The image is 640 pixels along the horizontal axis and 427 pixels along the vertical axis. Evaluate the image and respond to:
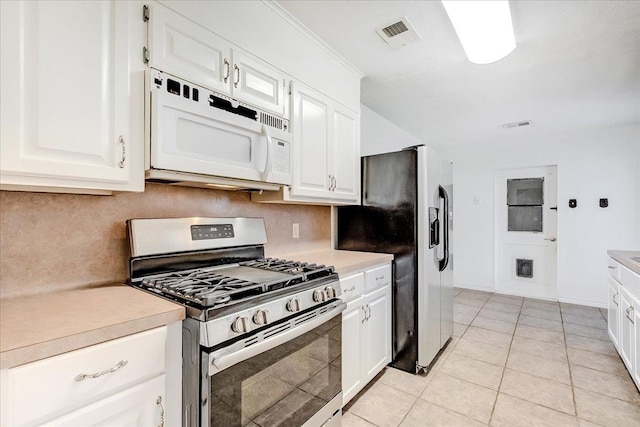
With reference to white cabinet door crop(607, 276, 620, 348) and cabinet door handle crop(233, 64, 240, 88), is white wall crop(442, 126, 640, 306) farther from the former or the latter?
cabinet door handle crop(233, 64, 240, 88)

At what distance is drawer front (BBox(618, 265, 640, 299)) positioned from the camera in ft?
6.72

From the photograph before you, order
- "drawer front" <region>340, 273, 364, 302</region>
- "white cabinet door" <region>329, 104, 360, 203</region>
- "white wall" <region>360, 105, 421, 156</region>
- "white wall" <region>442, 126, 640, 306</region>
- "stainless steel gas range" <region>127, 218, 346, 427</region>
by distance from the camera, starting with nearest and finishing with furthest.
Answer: "stainless steel gas range" <region>127, 218, 346, 427</region> < "drawer front" <region>340, 273, 364, 302</region> < "white cabinet door" <region>329, 104, 360, 203</region> < "white wall" <region>360, 105, 421, 156</region> < "white wall" <region>442, 126, 640, 306</region>

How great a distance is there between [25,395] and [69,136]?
779mm

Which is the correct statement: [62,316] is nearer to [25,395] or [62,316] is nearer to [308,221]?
[25,395]

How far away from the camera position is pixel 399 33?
2.00m

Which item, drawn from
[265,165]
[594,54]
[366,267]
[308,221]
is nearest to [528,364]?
[366,267]

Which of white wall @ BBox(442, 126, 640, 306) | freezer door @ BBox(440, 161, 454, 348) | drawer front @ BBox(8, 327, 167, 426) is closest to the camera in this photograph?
drawer front @ BBox(8, 327, 167, 426)

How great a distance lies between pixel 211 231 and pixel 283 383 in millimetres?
868

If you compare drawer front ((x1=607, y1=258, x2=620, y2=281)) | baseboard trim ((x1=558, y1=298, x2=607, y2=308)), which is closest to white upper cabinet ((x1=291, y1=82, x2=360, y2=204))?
drawer front ((x1=607, y1=258, x2=620, y2=281))

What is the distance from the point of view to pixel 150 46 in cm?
125

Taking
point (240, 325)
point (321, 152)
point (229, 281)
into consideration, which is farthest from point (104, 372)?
point (321, 152)

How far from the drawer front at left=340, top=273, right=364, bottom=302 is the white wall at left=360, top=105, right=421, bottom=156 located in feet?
5.54

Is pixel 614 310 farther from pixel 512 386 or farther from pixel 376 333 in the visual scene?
pixel 376 333

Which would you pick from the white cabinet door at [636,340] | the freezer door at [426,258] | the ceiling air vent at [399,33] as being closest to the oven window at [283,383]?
the freezer door at [426,258]
